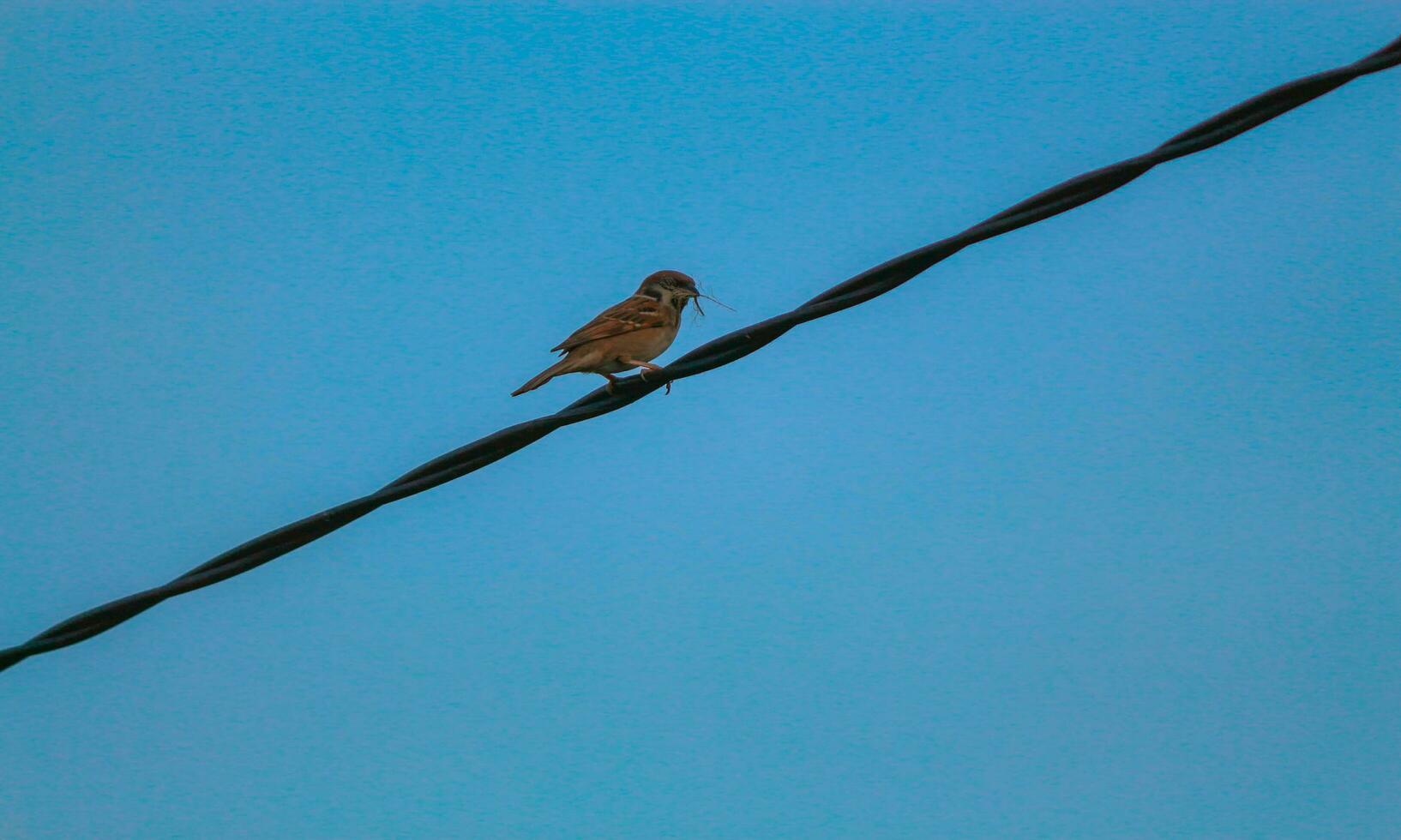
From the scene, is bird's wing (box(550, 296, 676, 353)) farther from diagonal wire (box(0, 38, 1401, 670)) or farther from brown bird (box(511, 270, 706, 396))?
diagonal wire (box(0, 38, 1401, 670))

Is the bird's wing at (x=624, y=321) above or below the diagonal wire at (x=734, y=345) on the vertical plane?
above

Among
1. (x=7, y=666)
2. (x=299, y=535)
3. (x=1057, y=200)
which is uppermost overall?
(x=1057, y=200)

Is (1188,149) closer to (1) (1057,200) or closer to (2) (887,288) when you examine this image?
(1) (1057,200)

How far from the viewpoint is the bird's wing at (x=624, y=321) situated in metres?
6.51

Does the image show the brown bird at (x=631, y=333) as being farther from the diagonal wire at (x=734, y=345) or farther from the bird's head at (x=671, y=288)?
the diagonal wire at (x=734, y=345)

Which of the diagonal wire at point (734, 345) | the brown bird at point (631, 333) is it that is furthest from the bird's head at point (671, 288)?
the diagonal wire at point (734, 345)

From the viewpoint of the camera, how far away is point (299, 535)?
13.7ft

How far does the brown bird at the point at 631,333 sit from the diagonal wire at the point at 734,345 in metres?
1.91

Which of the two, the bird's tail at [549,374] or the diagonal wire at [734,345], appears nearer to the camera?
the diagonal wire at [734,345]

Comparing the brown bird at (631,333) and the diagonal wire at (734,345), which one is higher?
the brown bird at (631,333)

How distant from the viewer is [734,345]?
4.33m

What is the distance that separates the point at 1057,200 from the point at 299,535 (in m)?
2.67

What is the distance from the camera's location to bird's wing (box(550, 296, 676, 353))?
6512 millimetres

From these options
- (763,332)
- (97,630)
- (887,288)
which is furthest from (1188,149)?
(97,630)
